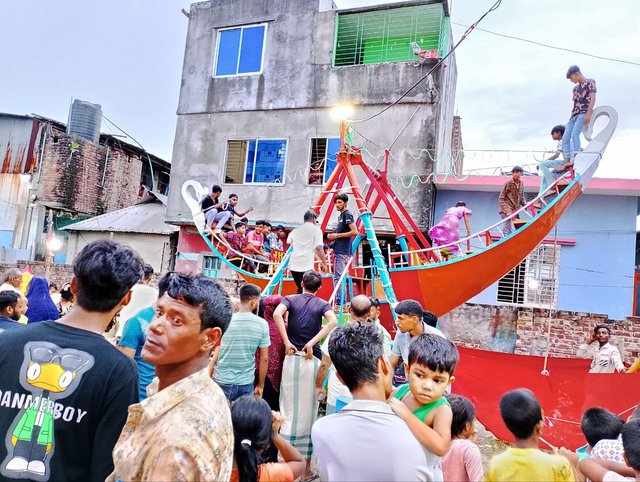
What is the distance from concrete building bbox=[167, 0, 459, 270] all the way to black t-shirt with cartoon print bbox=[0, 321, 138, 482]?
11306 mm

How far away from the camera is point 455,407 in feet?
8.93

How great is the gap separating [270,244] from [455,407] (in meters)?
8.47

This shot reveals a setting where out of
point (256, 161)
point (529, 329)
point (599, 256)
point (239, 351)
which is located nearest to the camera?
point (239, 351)

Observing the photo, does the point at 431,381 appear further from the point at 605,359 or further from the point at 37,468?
the point at 605,359

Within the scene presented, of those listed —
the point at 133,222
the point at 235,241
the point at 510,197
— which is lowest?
the point at 235,241

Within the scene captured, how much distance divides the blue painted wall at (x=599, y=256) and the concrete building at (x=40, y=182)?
1895 centimetres

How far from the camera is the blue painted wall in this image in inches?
440

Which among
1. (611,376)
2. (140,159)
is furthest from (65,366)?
(140,159)

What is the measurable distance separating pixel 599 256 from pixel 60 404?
12.7m

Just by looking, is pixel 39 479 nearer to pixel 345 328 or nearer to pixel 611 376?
pixel 345 328

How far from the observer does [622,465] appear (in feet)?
7.97

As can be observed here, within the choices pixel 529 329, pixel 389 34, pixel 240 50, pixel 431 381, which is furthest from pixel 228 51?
pixel 431 381

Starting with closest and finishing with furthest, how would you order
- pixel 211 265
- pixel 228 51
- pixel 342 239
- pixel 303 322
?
pixel 303 322 → pixel 342 239 → pixel 211 265 → pixel 228 51

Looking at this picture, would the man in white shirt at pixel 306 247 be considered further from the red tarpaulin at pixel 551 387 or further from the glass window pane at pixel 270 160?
the glass window pane at pixel 270 160
